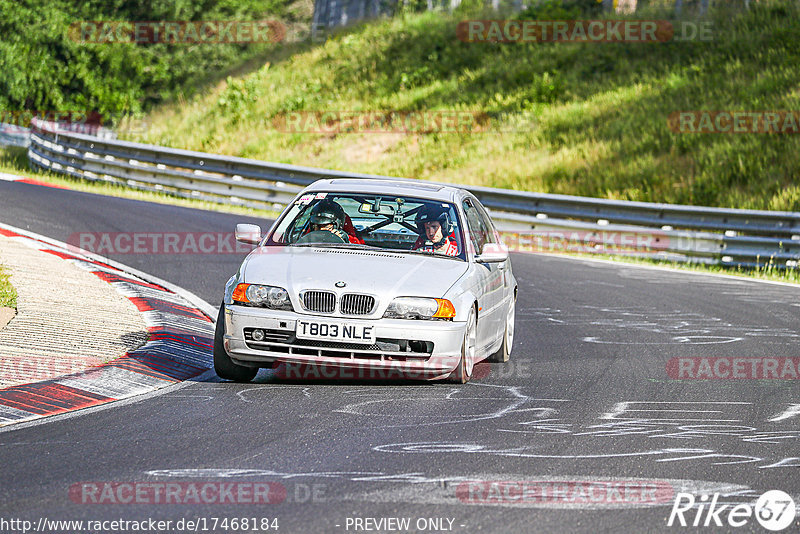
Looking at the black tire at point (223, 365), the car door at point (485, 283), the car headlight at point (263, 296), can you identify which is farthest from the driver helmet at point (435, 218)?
the black tire at point (223, 365)

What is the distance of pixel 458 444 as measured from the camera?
660 cm

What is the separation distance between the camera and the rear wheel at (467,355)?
27.6 ft

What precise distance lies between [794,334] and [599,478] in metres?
7.11

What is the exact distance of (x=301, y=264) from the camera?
8477 millimetres

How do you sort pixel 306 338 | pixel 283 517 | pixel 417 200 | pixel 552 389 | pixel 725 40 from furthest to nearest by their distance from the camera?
pixel 725 40 → pixel 417 200 → pixel 552 389 → pixel 306 338 → pixel 283 517

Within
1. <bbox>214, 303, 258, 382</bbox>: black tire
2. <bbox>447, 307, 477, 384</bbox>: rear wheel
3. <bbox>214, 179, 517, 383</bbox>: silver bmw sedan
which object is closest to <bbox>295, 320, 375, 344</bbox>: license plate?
<bbox>214, 179, 517, 383</bbox>: silver bmw sedan

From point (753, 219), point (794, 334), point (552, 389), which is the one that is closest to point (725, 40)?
point (753, 219)

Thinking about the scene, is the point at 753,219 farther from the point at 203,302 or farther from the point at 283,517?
the point at 283,517

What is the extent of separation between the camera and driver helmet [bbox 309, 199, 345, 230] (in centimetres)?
945

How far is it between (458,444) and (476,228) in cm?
362
